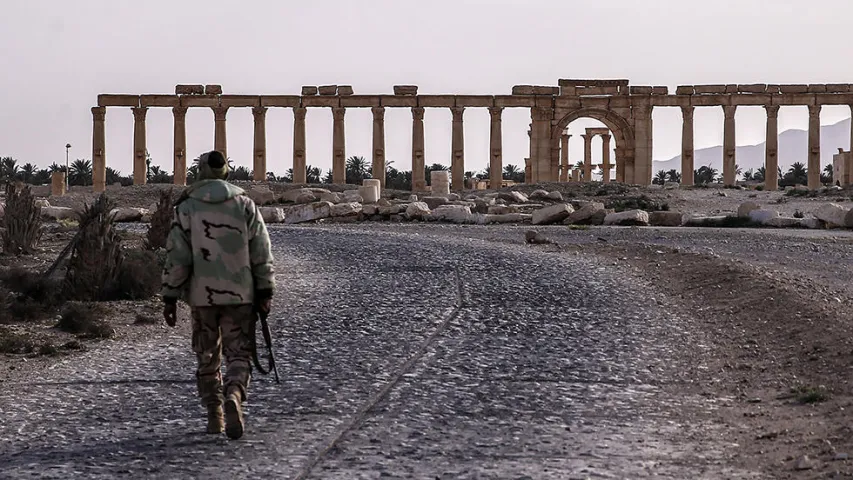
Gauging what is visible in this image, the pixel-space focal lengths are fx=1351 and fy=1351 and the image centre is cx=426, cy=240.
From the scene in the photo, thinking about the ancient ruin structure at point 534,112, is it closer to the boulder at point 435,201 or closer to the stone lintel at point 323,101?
the stone lintel at point 323,101

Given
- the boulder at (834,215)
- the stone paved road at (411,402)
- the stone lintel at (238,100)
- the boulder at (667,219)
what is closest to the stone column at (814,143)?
the stone lintel at (238,100)

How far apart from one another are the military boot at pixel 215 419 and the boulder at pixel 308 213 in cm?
3213

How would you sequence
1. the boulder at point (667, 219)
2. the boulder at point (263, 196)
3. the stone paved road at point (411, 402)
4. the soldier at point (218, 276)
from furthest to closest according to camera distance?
1. the boulder at point (263, 196)
2. the boulder at point (667, 219)
3. the soldier at point (218, 276)
4. the stone paved road at point (411, 402)

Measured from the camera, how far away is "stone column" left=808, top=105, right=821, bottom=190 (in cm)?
6350

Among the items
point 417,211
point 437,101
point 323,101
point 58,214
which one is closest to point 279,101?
point 323,101

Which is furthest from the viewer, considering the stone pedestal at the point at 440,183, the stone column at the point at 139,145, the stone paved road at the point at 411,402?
the stone column at the point at 139,145

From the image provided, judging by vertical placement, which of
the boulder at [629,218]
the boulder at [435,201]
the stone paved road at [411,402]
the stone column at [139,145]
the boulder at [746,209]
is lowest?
the stone paved road at [411,402]

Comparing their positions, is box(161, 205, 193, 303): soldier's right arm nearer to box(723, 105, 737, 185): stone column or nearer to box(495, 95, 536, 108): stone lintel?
box(495, 95, 536, 108): stone lintel

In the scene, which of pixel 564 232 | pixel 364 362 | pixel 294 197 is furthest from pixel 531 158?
pixel 364 362

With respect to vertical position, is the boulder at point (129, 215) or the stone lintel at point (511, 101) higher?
the stone lintel at point (511, 101)

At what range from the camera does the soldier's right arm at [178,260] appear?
7.84 meters

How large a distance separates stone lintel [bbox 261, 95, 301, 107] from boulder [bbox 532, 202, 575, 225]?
28673 millimetres

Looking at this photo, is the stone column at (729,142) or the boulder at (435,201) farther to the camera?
the stone column at (729,142)

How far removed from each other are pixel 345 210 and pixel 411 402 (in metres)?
31.7
